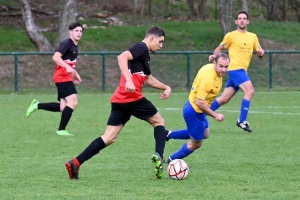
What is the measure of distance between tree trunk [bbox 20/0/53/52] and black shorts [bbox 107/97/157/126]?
19.9m

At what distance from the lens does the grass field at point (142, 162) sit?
6879 millimetres

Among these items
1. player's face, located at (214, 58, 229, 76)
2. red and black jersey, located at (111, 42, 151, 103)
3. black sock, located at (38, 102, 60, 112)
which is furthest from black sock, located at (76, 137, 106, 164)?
black sock, located at (38, 102, 60, 112)

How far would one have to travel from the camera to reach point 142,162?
8859 millimetres

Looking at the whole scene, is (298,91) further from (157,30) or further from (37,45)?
(157,30)

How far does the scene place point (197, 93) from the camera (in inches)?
318

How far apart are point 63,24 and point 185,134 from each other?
1782 cm

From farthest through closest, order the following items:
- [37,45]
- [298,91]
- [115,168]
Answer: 1. [37,45]
2. [298,91]
3. [115,168]

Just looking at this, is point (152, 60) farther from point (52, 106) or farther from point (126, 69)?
point (126, 69)

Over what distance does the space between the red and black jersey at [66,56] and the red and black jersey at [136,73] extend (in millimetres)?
3722

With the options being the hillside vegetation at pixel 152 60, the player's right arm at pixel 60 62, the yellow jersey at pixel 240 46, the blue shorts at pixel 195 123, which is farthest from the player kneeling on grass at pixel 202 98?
the hillside vegetation at pixel 152 60

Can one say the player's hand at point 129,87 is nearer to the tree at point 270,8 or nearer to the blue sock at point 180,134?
the blue sock at point 180,134

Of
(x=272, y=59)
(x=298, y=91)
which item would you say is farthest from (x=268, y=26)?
(x=298, y=91)

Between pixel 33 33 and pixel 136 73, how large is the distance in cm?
1997

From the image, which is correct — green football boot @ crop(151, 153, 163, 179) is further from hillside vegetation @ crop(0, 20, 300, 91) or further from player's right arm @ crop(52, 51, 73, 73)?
hillside vegetation @ crop(0, 20, 300, 91)
